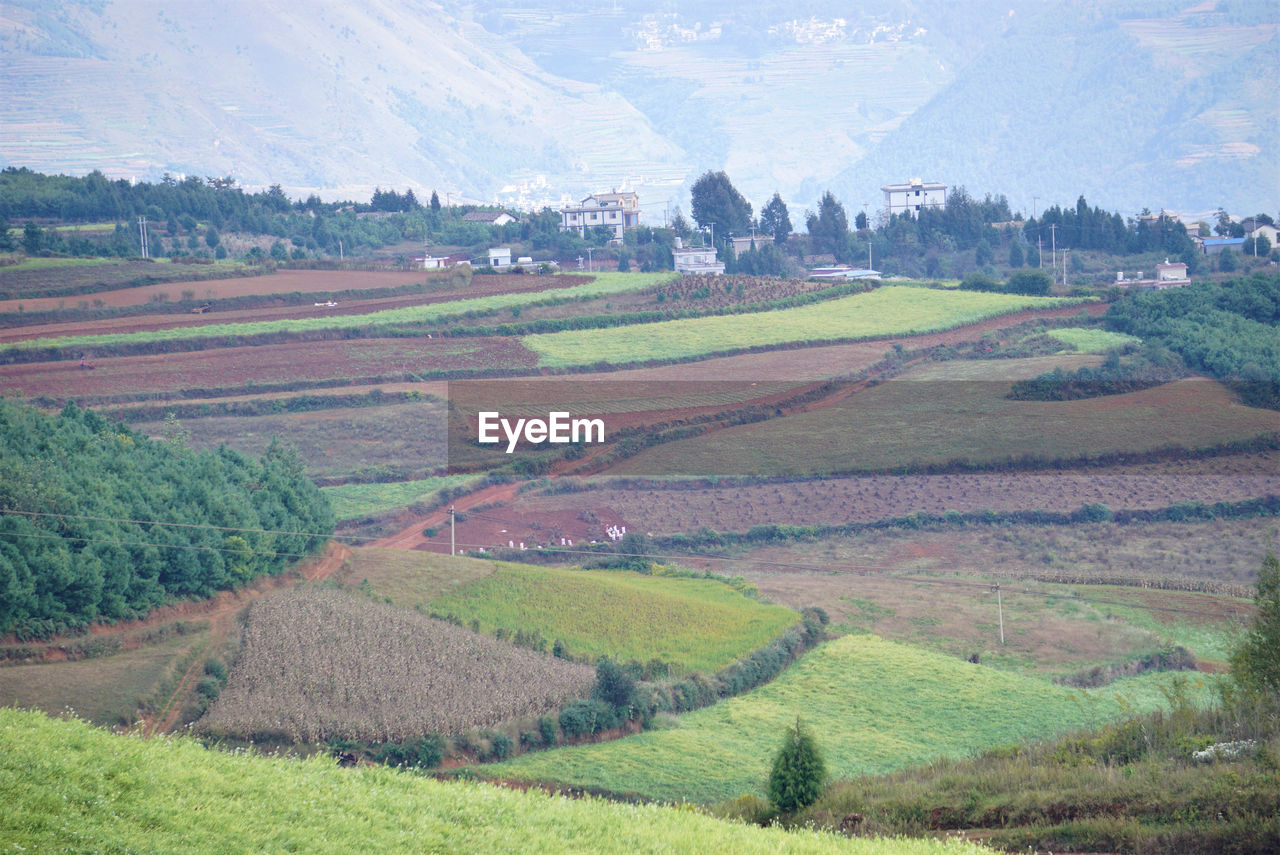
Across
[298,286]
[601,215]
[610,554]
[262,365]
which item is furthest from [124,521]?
[601,215]

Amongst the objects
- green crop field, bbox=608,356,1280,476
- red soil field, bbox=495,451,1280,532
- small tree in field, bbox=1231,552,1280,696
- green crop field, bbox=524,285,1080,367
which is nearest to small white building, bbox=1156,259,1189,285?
green crop field, bbox=524,285,1080,367

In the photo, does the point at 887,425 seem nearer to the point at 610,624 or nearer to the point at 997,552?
the point at 997,552

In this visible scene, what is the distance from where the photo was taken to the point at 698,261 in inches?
3834

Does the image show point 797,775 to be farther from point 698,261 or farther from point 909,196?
point 909,196

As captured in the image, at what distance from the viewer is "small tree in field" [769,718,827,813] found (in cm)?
1767

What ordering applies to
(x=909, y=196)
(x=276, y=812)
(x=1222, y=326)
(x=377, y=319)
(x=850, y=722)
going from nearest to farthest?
(x=276, y=812)
(x=850, y=722)
(x=1222, y=326)
(x=377, y=319)
(x=909, y=196)

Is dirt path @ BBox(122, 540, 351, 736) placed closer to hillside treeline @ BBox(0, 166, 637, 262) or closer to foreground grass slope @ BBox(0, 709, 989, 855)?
foreground grass slope @ BBox(0, 709, 989, 855)

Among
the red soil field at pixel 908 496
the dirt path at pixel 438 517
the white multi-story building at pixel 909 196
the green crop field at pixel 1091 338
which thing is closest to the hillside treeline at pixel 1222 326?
the green crop field at pixel 1091 338

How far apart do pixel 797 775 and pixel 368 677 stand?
1061 cm

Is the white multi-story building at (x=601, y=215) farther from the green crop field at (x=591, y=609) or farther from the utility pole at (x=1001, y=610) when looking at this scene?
the green crop field at (x=591, y=609)

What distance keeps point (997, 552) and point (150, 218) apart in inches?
2845

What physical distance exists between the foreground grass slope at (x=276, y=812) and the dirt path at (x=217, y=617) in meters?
7.89

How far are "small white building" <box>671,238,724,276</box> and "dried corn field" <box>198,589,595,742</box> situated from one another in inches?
2757

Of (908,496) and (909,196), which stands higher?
(909,196)
